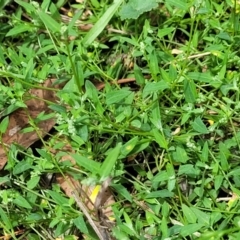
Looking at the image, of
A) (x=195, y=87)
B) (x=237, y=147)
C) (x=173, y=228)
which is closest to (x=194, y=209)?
(x=173, y=228)

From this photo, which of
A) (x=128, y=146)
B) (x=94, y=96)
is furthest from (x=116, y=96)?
(x=128, y=146)

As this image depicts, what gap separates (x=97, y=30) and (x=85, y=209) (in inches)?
29.6

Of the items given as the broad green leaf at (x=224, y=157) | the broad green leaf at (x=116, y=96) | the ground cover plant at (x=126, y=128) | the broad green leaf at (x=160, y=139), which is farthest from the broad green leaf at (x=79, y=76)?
the broad green leaf at (x=224, y=157)

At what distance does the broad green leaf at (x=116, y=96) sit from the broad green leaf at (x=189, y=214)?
46cm

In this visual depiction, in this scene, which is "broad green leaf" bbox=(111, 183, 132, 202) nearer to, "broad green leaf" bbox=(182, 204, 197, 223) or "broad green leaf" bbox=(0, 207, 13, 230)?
"broad green leaf" bbox=(182, 204, 197, 223)

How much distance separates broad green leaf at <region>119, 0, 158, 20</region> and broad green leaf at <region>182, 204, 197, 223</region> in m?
0.84

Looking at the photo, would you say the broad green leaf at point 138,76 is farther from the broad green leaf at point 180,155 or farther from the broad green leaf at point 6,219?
the broad green leaf at point 6,219

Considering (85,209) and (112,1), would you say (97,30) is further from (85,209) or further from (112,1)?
(85,209)

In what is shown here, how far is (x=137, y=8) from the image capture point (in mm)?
2414

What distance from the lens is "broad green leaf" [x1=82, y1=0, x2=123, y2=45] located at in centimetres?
238

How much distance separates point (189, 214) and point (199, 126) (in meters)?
0.33

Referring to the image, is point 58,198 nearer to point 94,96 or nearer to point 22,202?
point 22,202

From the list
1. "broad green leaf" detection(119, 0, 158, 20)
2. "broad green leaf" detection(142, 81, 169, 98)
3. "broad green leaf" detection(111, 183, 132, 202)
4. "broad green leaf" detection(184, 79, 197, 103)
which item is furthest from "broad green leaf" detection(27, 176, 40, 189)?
"broad green leaf" detection(119, 0, 158, 20)

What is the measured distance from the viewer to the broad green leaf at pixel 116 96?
7.07ft
